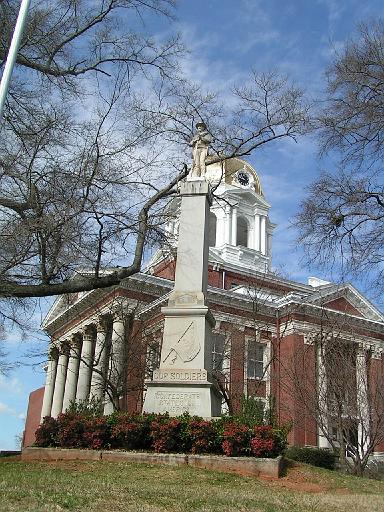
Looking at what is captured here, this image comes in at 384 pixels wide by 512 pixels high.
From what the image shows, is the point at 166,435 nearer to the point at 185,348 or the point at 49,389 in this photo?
the point at 185,348

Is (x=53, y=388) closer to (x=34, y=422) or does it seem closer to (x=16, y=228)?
(x=34, y=422)

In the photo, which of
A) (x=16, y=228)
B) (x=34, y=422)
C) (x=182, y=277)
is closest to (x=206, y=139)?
(x=182, y=277)

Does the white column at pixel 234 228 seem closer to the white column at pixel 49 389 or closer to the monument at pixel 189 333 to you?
the white column at pixel 49 389

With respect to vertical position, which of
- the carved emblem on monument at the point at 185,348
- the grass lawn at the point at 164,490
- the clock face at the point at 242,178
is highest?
the clock face at the point at 242,178

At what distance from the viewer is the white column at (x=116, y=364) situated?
83.9 feet

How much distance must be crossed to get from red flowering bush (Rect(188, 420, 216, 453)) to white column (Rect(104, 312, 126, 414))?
43.4 ft

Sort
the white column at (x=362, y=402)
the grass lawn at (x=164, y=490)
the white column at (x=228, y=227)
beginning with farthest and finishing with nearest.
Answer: the white column at (x=228, y=227) < the white column at (x=362, y=402) < the grass lawn at (x=164, y=490)

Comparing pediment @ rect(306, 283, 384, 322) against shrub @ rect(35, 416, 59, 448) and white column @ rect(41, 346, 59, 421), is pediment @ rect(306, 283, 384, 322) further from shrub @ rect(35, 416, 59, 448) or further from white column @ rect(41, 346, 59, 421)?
shrub @ rect(35, 416, 59, 448)

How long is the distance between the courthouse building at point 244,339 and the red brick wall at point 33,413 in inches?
7.3

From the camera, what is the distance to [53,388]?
43.4 meters

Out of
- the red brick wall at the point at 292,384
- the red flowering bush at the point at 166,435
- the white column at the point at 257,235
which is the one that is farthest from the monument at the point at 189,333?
the white column at the point at 257,235

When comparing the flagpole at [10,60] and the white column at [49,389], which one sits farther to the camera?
the white column at [49,389]

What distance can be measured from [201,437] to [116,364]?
1723cm

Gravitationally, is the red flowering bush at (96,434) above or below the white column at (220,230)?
below
